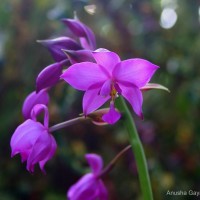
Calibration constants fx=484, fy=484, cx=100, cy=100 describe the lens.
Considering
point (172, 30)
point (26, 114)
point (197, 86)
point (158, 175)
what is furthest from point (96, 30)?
point (26, 114)

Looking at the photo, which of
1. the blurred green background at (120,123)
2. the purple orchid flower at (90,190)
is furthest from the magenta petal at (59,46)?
the blurred green background at (120,123)

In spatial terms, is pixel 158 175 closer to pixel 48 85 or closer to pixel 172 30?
pixel 172 30

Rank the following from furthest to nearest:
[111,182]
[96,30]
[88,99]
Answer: [96,30]
[111,182]
[88,99]

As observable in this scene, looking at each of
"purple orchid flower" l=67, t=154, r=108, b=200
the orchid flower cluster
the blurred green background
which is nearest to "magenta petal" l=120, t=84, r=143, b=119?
the orchid flower cluster

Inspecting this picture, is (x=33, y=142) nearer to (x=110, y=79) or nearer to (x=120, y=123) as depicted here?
(x=110, y=79)

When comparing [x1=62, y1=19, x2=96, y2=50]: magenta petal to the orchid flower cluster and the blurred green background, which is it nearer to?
the orchid flower cluster

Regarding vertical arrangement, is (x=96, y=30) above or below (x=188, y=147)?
above
